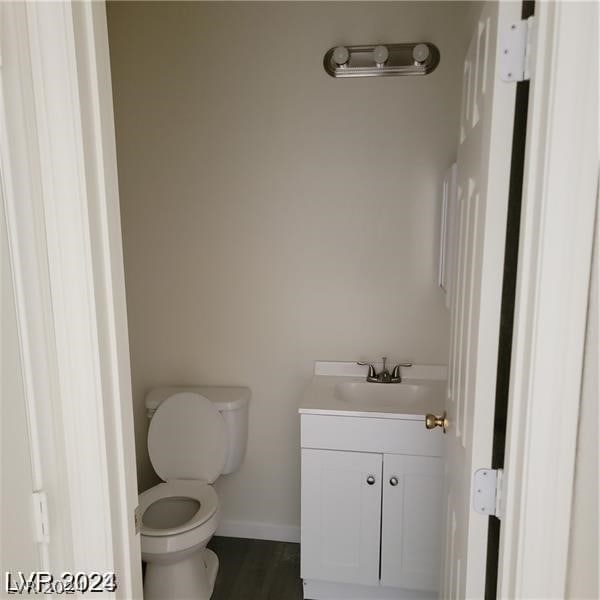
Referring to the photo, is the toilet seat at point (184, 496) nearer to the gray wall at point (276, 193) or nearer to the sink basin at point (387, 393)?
the gray wall at point (276, 193)

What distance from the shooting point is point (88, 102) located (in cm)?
90

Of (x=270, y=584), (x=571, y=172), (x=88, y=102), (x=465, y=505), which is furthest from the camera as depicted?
(x=270, y=584)

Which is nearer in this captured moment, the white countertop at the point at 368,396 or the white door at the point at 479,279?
the white door at the point at 479,279

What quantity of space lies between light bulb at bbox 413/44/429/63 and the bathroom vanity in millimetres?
1477

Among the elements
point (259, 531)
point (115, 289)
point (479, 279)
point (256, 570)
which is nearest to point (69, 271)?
point (115, 289)

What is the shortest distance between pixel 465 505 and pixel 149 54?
237 cm

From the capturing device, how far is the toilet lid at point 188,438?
91.5 inches

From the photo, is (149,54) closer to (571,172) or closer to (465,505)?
(571,172)

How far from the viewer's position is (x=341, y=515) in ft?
6.93

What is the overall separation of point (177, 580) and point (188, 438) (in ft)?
1.90

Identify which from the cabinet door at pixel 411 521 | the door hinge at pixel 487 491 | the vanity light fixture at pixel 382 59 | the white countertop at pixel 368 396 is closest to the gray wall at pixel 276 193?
the vanity light fixture at pixel 382 59

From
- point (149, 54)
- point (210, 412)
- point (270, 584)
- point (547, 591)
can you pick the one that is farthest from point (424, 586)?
point (149, 54)

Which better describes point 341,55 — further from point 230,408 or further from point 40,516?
point 40,516

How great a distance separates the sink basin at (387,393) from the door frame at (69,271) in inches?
55.9
